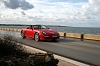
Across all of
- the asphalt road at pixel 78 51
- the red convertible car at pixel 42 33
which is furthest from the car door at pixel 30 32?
the asphalt road at pixel 78 51

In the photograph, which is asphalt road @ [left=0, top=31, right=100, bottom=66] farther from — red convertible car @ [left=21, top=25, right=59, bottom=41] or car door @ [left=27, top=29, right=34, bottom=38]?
car door @ [left=27, top=29, right=34, bottom=38]

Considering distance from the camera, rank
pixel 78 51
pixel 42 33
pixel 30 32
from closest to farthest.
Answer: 1. pixel 78 51
2. pixel 42 33
3. pixel 30 32

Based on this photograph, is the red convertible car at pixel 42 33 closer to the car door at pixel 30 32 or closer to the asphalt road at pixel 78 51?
the car door at pixel 30 32

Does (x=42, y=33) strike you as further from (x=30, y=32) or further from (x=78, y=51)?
(x=78, y=51)

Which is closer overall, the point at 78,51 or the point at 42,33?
the point at 78,51

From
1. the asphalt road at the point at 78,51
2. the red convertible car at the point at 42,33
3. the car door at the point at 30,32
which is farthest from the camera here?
the car door at the point at 30,32

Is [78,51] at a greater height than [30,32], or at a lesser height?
lesser

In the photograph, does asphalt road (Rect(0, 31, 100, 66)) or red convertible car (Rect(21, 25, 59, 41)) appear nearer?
asphalt road (Rect(0, 31, 100, 66))

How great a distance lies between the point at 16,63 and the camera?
→ 4.71 m

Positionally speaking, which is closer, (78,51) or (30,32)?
(78,51)

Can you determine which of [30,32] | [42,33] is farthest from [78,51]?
[30,32]

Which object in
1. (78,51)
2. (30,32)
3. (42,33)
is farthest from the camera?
(30,32)

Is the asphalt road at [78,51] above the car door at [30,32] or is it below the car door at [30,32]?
below

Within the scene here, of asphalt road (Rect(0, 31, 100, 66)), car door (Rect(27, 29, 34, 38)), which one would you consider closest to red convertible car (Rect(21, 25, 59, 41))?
car door (Rect(27, 29, 34, 38))
